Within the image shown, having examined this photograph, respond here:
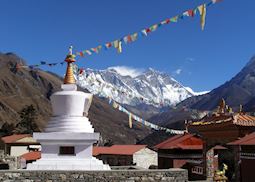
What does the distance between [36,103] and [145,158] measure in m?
106

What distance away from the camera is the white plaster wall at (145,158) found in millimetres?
41138

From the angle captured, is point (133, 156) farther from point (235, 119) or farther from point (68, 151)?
point (68, 151)

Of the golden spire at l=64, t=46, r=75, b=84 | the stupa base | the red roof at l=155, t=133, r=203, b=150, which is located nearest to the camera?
the stupa base

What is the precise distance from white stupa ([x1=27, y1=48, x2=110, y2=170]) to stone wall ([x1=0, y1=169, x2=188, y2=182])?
0.72 meters

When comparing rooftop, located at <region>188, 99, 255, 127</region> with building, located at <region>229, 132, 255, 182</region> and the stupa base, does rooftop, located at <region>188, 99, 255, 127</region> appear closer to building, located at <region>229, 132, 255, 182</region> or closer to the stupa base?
building, located at <region>229, 132, 255, 182</region>

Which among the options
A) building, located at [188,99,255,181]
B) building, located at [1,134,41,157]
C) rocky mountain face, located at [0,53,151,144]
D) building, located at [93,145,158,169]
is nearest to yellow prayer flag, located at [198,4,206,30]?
building, located at [188,99,255,181]

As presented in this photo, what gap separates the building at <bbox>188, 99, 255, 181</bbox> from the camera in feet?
79.9

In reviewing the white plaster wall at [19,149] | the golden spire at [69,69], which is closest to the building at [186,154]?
the golden spire at [69,69]

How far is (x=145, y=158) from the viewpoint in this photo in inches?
1633

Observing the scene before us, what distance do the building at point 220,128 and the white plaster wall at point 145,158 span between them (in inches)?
513

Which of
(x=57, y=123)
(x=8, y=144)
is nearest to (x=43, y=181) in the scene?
(x=57, y=123)

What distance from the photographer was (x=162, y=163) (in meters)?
32.2

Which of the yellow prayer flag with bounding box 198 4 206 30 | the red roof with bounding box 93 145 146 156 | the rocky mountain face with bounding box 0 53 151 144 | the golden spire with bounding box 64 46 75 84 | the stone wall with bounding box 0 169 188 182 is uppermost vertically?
the rocky mountain face with bounding box 0 53 151 144

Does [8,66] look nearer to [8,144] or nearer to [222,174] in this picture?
[8,144]
